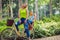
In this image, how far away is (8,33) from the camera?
11891mm

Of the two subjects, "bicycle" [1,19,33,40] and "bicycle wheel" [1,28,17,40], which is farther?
"bicycle wheel" [1,28,17,40]

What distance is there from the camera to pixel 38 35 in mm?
15375

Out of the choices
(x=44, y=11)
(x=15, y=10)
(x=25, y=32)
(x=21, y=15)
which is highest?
(x=21, y=15)

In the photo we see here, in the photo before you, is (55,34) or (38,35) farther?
(55,34)

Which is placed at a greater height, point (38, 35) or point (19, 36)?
point (19, 36)

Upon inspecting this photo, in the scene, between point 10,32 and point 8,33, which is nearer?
point 10,32

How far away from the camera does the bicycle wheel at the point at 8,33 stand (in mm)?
11591

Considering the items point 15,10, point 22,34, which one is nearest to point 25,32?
point 22,34

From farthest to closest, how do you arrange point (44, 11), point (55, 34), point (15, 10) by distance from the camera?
point (44, 11), point (15, 10), point (55, 34)

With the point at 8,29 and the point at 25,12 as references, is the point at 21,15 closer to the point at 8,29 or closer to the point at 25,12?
the point at 25,12

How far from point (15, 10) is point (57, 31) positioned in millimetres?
25358

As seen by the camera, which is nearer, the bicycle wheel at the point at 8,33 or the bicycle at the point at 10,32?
the bicycle at the point at 10,32

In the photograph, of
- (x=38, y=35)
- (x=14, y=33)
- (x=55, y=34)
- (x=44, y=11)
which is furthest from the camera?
(x=44, y=11)

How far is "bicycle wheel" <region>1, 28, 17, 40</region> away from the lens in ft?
38.0
